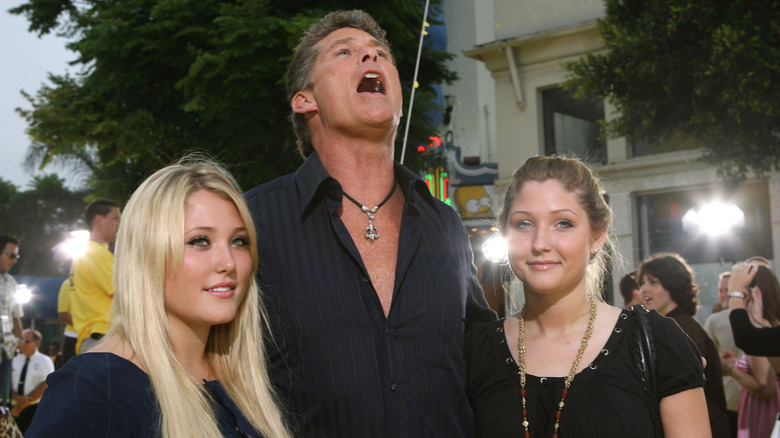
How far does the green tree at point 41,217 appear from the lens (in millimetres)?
41062

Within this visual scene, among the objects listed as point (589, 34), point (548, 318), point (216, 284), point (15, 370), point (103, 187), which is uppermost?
point (589, 34)

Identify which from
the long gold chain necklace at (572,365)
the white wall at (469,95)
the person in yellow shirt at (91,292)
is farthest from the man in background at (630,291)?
the white wall at (469,95)

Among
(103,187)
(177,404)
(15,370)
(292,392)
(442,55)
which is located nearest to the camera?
(177,404)

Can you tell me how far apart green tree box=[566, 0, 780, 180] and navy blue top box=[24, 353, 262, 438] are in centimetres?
865

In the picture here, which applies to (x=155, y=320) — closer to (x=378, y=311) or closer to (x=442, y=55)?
(x=378, y=311)

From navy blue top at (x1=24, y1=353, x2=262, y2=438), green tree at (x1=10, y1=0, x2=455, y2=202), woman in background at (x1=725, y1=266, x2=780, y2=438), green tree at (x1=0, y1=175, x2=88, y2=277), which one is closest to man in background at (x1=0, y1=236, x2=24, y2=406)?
green tree at (x1=10, y1=0, x2=455, y2=202)

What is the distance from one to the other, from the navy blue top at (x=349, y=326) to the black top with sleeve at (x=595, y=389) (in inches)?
4.4

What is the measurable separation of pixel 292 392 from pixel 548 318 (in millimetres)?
934

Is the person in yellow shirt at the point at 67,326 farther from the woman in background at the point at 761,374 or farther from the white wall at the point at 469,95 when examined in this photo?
the white wall at the point at 469,95

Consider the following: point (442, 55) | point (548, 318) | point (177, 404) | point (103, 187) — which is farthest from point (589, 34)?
point (177, 404)

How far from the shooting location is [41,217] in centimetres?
4384

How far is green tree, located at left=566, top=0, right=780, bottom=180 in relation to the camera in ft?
29.9

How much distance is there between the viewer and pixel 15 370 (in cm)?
932

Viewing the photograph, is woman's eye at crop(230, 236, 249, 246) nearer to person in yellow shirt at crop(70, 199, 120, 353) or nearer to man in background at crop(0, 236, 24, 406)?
person in yellow shirt at crop(70, 199, 120, 353)
